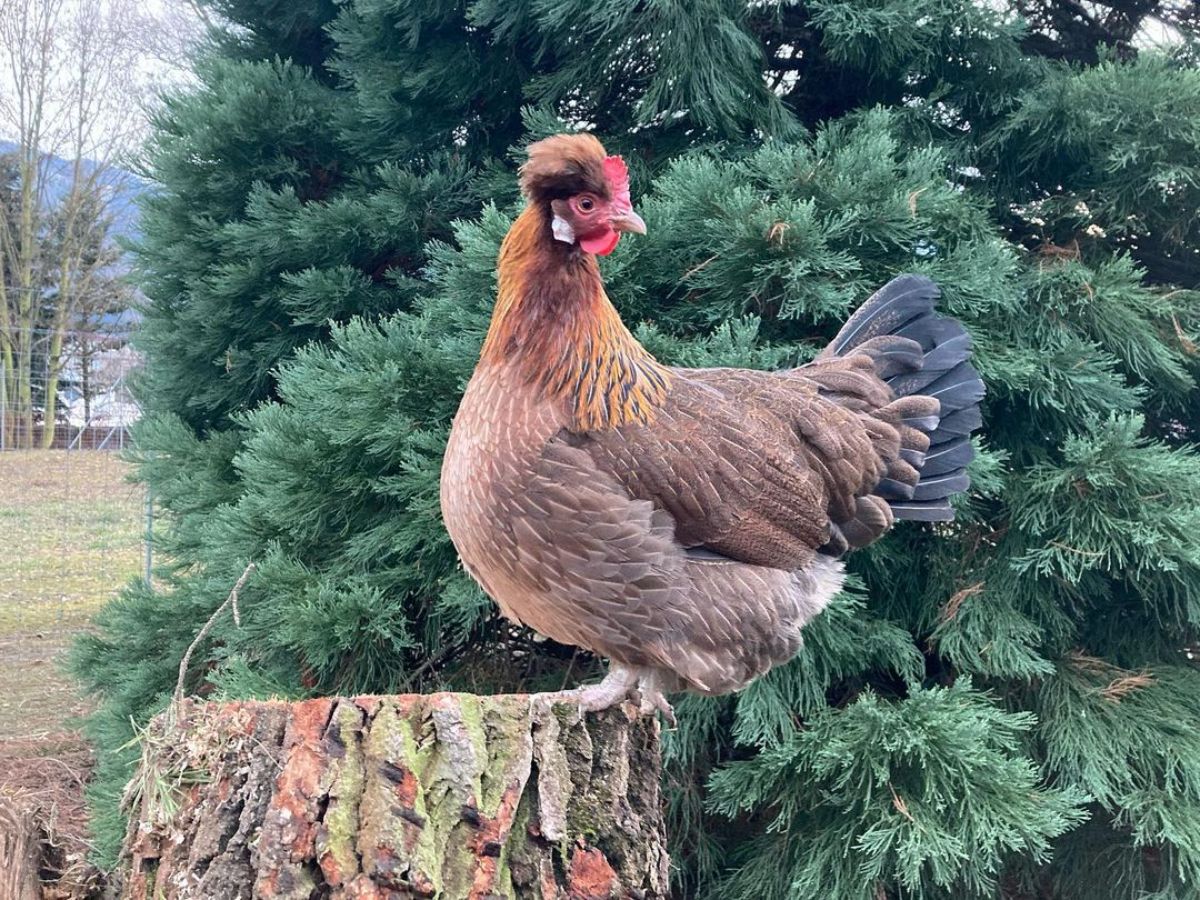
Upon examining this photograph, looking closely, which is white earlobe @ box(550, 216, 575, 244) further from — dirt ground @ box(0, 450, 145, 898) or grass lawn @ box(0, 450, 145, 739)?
grass lawn @ box(0, 450, 145, 739)

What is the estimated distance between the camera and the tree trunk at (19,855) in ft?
5.68

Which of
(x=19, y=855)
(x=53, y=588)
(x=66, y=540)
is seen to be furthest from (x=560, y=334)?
(x=66, y=540)

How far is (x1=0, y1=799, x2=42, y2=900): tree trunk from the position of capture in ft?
5.68

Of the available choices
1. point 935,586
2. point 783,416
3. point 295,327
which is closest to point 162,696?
point 295,327

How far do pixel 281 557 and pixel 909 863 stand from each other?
212 cm

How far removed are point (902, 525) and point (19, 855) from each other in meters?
2.67

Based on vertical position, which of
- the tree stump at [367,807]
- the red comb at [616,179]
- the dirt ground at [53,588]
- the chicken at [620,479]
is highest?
the red comb at [616,179]

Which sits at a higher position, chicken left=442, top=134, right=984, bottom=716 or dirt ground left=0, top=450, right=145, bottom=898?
chicken left=442, top=134, right=984, bottom=716

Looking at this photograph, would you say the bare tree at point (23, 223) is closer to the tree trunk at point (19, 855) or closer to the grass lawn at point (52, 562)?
the grass lawn at point (52, 562)

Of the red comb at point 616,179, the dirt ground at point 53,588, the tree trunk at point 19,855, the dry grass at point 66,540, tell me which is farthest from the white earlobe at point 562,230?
the dry grass at point 66,540

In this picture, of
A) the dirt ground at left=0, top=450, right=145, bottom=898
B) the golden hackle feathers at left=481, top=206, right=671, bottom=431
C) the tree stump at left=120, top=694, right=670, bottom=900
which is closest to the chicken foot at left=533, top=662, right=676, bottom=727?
the tree stump at left=120, top=694, right=670, bottom=900

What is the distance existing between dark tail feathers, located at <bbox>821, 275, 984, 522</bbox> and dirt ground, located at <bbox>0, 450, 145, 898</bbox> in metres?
2.89

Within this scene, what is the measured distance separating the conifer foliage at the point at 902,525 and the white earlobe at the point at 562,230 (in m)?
0.81

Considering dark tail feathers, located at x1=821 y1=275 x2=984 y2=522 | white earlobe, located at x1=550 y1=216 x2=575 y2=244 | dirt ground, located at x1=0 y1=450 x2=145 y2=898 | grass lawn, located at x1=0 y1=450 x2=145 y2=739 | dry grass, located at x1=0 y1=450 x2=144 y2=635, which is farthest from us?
dry grass, located at x1=0 y1=450 x2=144 y2=635
